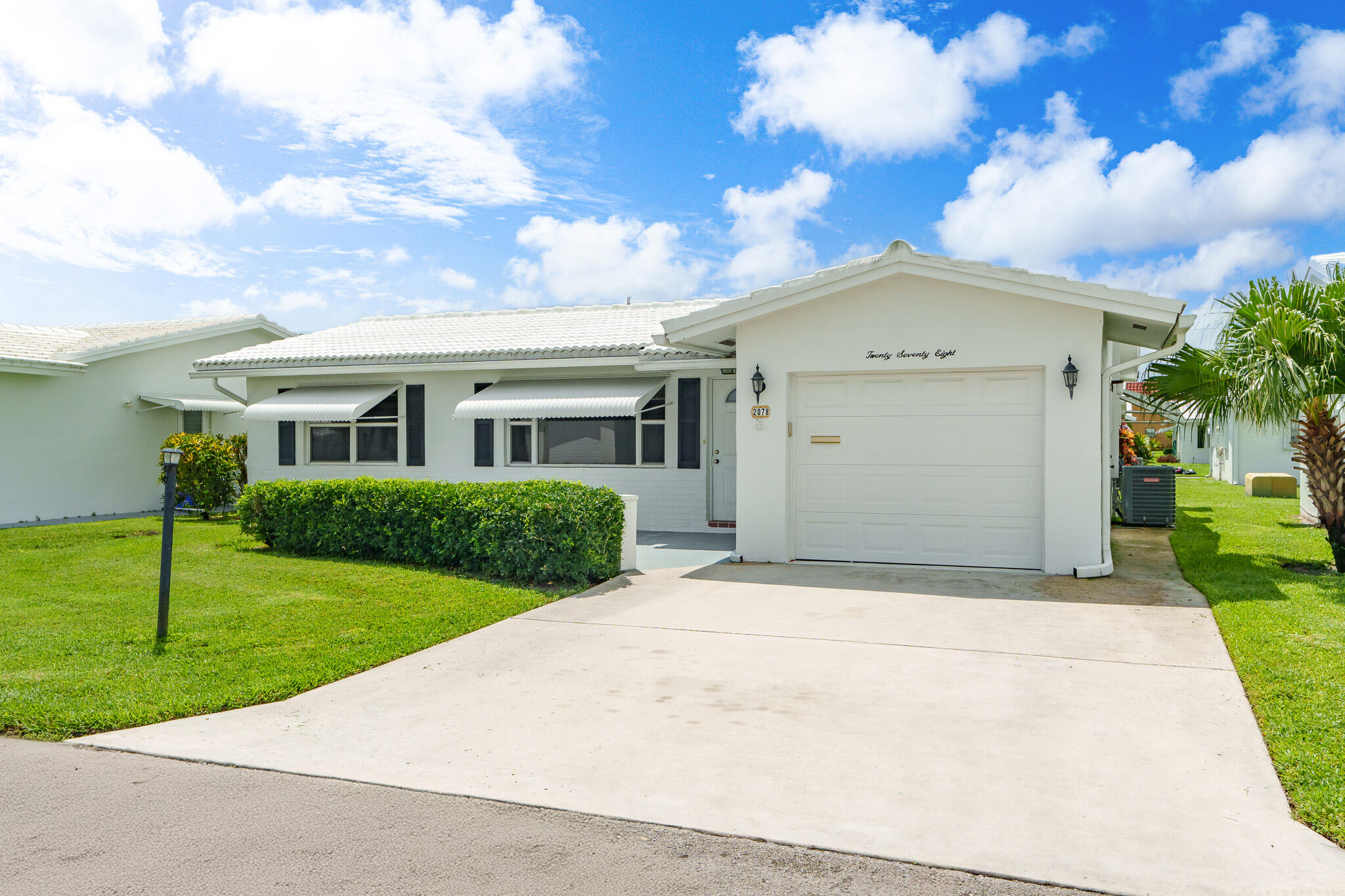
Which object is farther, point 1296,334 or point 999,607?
point 1296,334

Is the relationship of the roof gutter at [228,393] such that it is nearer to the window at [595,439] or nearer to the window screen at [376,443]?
the window screen at [376,443]

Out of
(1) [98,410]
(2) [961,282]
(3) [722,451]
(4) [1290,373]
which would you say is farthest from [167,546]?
(1) [98,410]

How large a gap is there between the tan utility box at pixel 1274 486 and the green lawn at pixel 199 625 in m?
21.3

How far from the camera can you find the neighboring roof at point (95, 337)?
17.5 metres

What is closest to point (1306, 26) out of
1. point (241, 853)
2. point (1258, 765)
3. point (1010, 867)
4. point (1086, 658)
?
point (1086, 658)

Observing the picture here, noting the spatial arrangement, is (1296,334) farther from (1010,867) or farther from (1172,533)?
(1010,867)

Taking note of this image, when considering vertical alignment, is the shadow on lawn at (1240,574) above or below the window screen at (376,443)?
below

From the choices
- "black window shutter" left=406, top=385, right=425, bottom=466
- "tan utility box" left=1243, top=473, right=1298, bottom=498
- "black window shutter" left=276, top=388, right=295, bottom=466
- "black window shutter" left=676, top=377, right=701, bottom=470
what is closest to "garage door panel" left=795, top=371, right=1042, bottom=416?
"black window shutter" left=676, top=377, right=701, bottom=470

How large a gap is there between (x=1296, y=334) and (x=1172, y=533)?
6.49 meters

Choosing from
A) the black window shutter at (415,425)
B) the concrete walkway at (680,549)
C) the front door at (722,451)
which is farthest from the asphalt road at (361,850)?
the black window shutter at (415,425)

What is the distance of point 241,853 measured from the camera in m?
3.71

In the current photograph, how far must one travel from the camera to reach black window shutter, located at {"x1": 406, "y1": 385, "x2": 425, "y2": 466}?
16984 millimetres

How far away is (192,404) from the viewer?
64.5 feet

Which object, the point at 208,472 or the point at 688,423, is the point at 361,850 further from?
the point at 208,472
